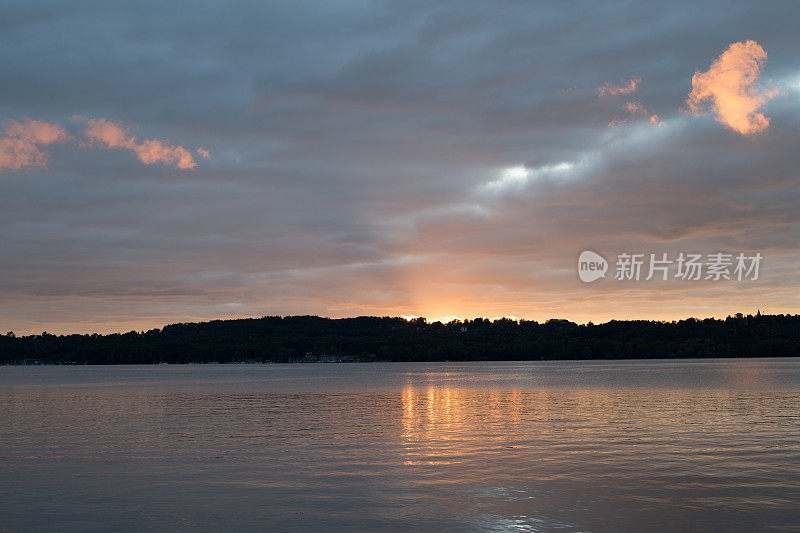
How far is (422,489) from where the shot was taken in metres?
28.0

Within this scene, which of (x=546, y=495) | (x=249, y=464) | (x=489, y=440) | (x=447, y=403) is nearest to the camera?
(x=546, y=495)

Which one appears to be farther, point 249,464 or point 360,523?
point 249,464

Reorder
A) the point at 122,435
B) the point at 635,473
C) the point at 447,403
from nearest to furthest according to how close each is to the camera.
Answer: the point at 635,473
the point at 122,435
the point at 447,403

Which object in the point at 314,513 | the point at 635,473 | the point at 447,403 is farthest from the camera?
the point at 447,403

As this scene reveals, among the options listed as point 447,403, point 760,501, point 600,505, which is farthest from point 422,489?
point 447,403

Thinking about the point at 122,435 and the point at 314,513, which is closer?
the point at 314,513

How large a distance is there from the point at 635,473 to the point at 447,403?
4827cm

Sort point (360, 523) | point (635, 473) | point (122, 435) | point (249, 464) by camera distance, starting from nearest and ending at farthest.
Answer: point (360, 523) → point (635, 473) → point (249, 464) → point (122, 435)

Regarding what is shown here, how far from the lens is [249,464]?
35.0 m

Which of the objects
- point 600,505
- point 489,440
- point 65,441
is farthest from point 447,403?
point 600,505

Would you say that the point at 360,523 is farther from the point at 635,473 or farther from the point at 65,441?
the point at 65,441

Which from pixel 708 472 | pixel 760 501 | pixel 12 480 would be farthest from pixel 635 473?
pixel 12 480

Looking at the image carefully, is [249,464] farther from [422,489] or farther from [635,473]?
[635,473]

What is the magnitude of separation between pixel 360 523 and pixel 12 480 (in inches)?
707
